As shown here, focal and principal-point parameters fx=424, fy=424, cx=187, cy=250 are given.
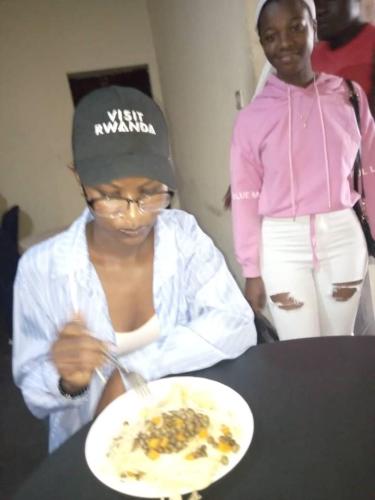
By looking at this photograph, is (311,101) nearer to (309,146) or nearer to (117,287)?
(309,146)

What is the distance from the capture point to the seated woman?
81 cm

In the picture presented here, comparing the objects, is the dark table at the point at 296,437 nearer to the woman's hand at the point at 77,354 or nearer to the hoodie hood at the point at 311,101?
the woman's hand at the point at 77,354

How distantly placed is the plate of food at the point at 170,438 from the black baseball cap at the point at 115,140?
1.35 ft

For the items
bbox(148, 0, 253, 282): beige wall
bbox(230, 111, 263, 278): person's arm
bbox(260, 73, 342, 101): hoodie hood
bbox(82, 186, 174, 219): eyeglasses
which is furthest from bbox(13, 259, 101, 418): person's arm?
bbox(148, 0, 253, 282): beige wall

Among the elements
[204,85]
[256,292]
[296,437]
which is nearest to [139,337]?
[296,437]

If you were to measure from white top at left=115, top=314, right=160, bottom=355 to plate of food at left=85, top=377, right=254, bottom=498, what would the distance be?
190 millimetres

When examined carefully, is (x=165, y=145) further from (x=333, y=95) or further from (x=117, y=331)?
(x=333, y=95)

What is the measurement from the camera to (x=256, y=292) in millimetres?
1484

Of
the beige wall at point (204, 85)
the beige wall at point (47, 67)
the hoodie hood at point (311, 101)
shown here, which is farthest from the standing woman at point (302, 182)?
the beige wall at point (47, 67)

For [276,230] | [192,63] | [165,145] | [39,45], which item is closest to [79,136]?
[165,145]

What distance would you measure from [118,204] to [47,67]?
302cm

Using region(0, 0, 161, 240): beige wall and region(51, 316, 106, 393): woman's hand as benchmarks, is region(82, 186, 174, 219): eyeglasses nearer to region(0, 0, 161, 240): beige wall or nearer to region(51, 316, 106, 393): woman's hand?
region(51, 316, 106, 393): woman's hand

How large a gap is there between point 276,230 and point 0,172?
2855 millimetres

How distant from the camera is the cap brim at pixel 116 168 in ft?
2.58
